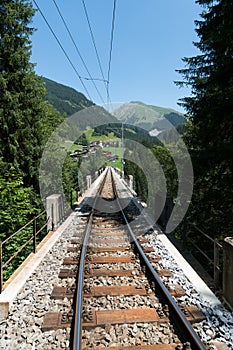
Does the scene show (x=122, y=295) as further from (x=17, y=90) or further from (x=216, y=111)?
(x=17, y=90)

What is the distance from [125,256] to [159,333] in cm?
301

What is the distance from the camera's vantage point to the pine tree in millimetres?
17578

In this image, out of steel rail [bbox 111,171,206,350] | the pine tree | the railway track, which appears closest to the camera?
steel rail [bbox 111,171,206,350]

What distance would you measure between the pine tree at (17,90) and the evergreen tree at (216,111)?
11526mm

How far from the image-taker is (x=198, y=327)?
3717 millimetres

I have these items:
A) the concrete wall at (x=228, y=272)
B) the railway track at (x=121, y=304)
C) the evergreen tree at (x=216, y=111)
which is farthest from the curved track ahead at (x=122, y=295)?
the evergreen tree at (x=216, y=111)

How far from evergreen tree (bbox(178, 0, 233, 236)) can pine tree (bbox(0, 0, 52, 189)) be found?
454 inches

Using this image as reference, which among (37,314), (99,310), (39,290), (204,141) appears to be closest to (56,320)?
(37,314)

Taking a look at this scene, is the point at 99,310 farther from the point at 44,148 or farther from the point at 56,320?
the point at 44,148

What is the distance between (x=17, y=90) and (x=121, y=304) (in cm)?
1737

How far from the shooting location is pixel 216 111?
28.7ft

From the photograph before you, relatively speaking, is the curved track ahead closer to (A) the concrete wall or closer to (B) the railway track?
(B) the railway track

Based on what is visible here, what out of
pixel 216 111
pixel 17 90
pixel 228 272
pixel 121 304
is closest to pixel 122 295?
pixel 121 304

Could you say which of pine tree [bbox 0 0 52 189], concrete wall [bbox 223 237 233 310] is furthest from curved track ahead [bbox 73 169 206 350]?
pine tree [bbox 0 0 52 189]
